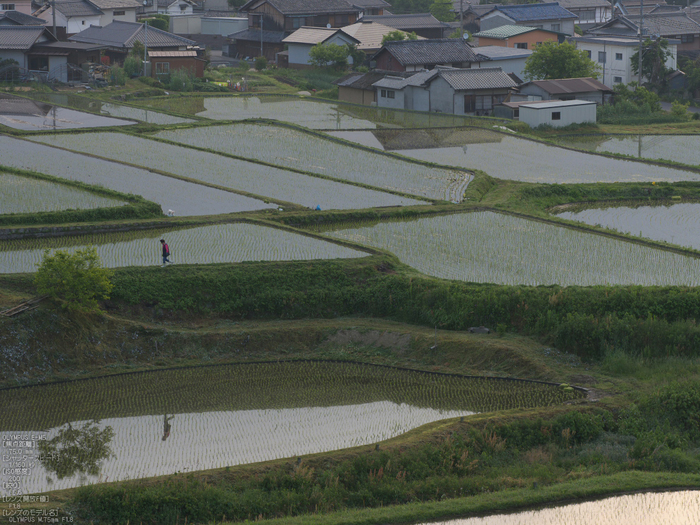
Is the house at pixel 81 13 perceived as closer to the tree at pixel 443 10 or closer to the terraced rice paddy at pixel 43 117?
the terraced rice paddy at pixel 43 117

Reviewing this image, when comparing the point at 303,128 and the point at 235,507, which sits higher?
the point at 303,128

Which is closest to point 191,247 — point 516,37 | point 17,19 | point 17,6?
point 516,37

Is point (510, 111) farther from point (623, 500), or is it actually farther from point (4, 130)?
point (623, 500)

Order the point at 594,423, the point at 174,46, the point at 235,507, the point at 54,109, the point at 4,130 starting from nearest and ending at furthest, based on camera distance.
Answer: the point at 235,507 → the point at 594,423 → the point at 4,130 → the point at 54,109 → the point at 174,46

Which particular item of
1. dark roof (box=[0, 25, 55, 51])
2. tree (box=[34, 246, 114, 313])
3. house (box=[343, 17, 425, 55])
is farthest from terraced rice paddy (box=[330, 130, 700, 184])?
dark roof (box=[0, 25, 55, 51])

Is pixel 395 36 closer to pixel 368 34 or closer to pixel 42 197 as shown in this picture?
pixel 368 34

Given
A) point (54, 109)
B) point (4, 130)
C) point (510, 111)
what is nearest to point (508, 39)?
point (510, 111)
